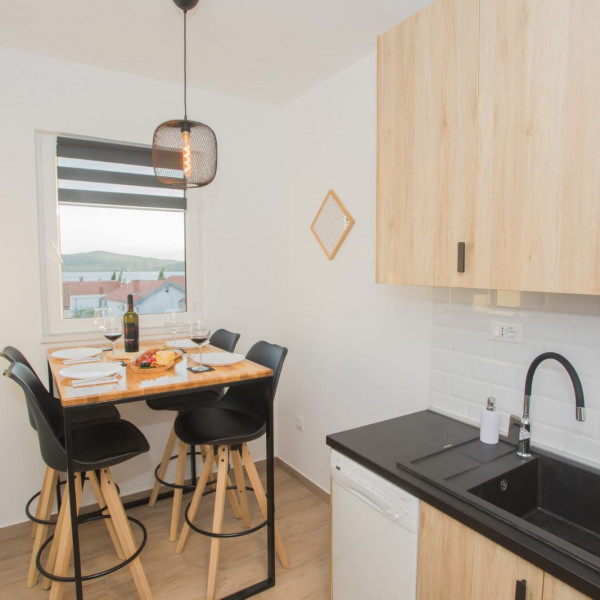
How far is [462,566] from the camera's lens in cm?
125

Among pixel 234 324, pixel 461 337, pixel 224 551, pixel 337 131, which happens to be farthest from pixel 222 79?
pixel 224 551

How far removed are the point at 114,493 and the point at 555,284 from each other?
191 cm

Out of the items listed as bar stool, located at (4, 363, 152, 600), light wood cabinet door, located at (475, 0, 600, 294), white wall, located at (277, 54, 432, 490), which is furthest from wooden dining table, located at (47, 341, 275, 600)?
light wood cabinet door, located at (475, 0, 600, 294)

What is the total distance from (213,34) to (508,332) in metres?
2.01

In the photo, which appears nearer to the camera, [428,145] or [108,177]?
[428,145]

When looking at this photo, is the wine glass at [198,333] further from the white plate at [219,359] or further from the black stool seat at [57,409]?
the black stool seat at [57,409]

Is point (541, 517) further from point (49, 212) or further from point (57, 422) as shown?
point (49, 212)

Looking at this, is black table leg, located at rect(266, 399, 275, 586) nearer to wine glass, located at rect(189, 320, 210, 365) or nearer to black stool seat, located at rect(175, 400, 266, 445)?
black stool seat, located at rect(175, 400, 266, 445)

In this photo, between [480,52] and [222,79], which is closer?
[480,52]

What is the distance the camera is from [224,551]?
2412 millimetres

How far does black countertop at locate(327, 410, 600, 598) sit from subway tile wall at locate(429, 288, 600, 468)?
0.13 meters

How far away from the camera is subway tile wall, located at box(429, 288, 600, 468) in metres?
1.47

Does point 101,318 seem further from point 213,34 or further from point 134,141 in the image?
point 213,34

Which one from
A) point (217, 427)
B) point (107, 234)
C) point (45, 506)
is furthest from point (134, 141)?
point (45, 506)
